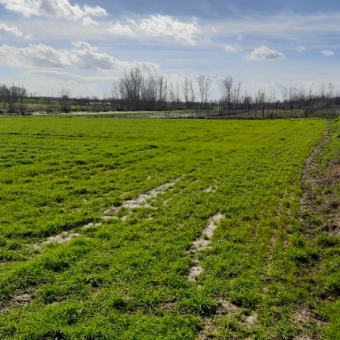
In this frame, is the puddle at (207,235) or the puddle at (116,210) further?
the puddle at (116,210)

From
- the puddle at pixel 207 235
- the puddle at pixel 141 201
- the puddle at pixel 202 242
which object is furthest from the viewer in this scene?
the puddle at pixel 141 201

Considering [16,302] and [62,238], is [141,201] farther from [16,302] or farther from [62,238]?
[16,302]

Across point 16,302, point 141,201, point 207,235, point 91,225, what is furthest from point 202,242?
point 16,302

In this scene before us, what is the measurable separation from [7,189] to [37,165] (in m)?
5.27

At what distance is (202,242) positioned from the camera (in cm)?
891

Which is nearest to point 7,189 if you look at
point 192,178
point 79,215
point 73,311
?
point 79,215

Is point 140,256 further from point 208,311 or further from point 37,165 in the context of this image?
point 37,165

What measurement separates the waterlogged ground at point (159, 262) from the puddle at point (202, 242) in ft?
0.08

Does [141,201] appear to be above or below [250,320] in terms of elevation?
above

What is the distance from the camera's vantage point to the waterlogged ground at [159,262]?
217 inches

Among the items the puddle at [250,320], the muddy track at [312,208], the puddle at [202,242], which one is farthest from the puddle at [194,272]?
the muddy track at [312,208]

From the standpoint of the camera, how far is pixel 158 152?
82.0 feet

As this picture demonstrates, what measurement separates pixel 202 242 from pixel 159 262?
5.60 feet

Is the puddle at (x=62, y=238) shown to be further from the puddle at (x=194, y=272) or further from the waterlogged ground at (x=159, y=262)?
the puddle at (x=194, y=272)
